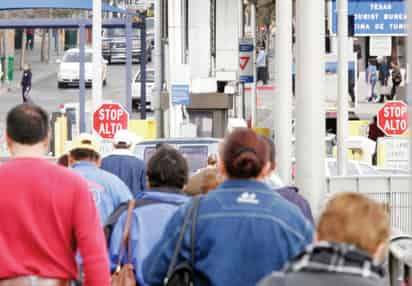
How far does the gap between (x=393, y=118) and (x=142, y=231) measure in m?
18.8

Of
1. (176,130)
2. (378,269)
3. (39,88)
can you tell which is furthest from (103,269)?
(39,88)

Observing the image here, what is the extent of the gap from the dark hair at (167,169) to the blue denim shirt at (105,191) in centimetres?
170

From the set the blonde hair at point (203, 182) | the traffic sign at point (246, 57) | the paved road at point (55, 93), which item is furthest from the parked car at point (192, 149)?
the paved road at point (55, 93)

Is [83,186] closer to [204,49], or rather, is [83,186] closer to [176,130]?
[176,130]

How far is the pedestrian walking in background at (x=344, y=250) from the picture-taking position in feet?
16.3

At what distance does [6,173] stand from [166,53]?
28.6 m

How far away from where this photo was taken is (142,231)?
8539mm

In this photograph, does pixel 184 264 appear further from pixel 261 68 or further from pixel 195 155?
pixel 261 68

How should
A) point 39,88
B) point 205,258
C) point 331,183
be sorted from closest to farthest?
point 205,258, point 331,183, point 39,88

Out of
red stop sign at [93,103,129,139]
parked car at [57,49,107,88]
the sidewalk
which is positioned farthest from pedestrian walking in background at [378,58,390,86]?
red stop sign at [93,103,129,139]

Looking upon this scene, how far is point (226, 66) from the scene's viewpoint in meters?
39.9

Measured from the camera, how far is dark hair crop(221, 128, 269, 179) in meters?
6.80

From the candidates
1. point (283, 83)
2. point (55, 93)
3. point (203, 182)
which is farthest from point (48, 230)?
point (55, 93)

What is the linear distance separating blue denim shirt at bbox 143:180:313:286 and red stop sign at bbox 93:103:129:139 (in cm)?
1796
